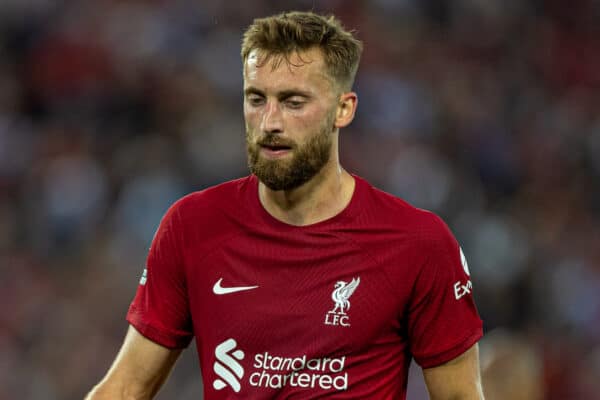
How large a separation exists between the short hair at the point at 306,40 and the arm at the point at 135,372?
1.02 meters

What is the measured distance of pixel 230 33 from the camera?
8.77 m

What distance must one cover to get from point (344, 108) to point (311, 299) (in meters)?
0.64

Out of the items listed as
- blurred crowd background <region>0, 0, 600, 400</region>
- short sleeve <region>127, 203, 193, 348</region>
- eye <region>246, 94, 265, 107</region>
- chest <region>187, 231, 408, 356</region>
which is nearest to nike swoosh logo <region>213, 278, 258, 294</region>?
chest <region>187, 231, 408, 356</region>

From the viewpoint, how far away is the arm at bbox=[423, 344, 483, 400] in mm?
3471

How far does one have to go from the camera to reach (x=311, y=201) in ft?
11.6

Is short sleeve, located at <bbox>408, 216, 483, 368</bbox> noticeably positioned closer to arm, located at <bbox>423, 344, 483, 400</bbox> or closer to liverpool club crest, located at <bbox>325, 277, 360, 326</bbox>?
arm, located at <bbox>423, 344, 483, 400</bbox>

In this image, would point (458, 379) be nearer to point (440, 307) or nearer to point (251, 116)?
point (440, 307)

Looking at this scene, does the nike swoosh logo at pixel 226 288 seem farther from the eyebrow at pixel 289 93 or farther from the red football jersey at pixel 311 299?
the eyebrow at pixel 289 93

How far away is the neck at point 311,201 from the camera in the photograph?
353cm

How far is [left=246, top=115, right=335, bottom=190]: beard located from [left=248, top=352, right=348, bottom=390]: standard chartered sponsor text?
56cm

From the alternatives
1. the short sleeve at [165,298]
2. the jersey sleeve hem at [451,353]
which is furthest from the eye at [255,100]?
the jersey sleeve hem at [451,353]

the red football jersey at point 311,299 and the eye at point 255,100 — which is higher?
the eye at point 255,100

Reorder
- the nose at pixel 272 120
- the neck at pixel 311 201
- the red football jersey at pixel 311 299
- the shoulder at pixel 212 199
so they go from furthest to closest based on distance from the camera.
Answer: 1. the shoulder at pixel 212 199
2. the neck at pixel 311 201
3. the red football jersey at pixel 311 299
4. the nose at pixel 272 120

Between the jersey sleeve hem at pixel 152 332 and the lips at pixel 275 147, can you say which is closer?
the lips at pixel 275 147
